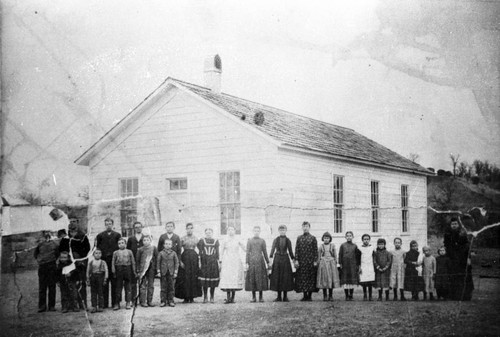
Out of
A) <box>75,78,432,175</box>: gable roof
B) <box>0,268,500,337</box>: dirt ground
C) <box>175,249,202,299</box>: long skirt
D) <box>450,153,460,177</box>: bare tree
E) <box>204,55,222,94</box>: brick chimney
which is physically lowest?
<box>0,268,500,337</box>: dirt ground

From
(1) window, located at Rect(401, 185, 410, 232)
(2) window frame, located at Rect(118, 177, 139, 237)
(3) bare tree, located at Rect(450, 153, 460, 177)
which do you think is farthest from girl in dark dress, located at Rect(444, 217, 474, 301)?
(2) window frame, located at Rect(118, 177, 139, 237)

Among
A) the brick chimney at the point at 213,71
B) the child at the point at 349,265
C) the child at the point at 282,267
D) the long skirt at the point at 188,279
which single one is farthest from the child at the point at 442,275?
the brick chimney at the point at 213,71

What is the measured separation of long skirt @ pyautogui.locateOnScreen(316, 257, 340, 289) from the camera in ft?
21.6

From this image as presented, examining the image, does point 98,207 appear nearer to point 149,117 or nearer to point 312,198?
point 149,117

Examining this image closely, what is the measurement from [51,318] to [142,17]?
3.83m

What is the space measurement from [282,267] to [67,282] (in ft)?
8.80

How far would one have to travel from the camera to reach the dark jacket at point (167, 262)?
644 cm

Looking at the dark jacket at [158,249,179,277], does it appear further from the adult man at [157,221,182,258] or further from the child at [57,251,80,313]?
the child at [57,251,80,313]

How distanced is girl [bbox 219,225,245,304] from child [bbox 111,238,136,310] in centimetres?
113

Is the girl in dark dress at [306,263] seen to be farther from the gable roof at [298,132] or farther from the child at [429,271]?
the child at [429,271]

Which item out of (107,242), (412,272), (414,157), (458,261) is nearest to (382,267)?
(412,272)

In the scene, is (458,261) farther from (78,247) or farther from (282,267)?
(78,247)

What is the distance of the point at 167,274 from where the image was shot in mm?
6441

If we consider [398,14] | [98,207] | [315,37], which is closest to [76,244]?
[98,207]
